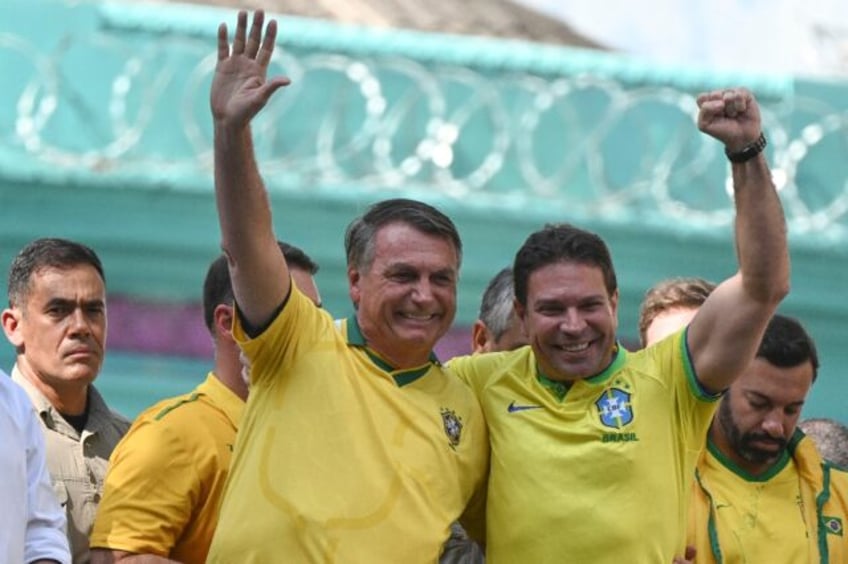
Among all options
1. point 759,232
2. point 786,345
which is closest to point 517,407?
point 759,232

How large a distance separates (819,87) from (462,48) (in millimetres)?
2075

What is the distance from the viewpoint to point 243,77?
4277 mm

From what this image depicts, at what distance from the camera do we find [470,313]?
37.6 ft

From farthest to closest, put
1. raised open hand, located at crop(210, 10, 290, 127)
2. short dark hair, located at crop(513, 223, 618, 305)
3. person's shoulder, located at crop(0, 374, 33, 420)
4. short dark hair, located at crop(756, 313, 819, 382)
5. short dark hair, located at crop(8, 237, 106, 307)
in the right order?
short dark hair, located at crop(8, 237, 106, 307) → short dark hair, located at crop(756, 313, 819, 382) → short dark hair, located at crop(513, 223, 618, 305) → person's shoulder, located at crop(0, 374, 33, 420) → raised open hand, located at crop(210, 10, 290, 127)

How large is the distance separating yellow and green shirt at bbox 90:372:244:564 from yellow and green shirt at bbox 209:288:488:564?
0.39 metres

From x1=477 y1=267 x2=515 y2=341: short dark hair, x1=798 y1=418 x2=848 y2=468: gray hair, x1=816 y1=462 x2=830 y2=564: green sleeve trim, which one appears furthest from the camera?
x1=798 y1=418 x2=848 y2=468: gray hair

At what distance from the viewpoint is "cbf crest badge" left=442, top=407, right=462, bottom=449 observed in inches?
176

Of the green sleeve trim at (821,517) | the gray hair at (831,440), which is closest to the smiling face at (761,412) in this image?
the green sleeve trim at (821,517)

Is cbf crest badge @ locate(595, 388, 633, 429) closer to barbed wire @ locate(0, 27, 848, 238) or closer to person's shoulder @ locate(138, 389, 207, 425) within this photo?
person's shoulder @ locate(138, 389, 207, 425)

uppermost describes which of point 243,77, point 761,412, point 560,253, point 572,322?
point 243,77

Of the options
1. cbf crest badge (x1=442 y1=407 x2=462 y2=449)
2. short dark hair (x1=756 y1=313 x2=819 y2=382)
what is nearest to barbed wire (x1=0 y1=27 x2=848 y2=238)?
short dark hair (x1=756 y1=313 x2=819 y2=382)

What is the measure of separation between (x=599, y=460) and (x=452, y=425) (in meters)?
0.32

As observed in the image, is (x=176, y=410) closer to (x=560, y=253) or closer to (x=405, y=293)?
(x=405, y=293)

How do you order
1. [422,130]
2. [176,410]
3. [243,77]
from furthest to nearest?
[422,130]
[176,410]
[243,77]
